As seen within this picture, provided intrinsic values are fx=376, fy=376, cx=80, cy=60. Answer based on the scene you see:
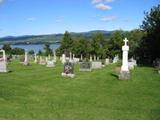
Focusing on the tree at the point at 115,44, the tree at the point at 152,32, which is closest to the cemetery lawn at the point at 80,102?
the tree at the point at 152,32

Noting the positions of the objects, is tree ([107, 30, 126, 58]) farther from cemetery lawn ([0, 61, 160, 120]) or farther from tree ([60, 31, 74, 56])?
cemetery lawn ([0, 61, 160, 120])

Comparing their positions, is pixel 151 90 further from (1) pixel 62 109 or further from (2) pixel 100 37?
(2) pixel 100 37

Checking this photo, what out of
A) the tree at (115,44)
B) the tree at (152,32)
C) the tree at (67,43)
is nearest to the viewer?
the tree at (152,32)

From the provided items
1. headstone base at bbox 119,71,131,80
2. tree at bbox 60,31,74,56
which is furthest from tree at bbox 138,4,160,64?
tree at bbox 60,31,74,56

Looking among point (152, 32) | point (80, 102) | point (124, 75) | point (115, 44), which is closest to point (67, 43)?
point (115, 44)

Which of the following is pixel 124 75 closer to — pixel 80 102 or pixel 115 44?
pixel 80 102

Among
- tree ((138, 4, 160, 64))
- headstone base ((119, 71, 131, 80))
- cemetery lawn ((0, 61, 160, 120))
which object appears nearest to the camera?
cemetery lawn ((0, 61, 160, 120))

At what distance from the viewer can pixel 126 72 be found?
1017 inches

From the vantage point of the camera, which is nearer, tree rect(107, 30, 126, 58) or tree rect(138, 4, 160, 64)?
tree rect(138, 4, 160, 64)

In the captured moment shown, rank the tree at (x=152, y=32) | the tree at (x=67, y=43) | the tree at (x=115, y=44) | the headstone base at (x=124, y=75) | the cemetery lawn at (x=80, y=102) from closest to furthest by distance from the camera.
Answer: the cemetery lawn at (x=80, y=102), the headstone base at (x=124, y=75), the tree at (x=152, y=32), the tree at (x=115, y=44), the tree at (x=67, y=43)

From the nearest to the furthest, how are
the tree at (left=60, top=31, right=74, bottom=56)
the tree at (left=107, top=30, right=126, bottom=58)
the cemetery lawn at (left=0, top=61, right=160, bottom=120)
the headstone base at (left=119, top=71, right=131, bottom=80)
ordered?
1. the cemetery lawn at (left=0, top=61, right=160, bottom=120)
2. the headstone base at (left=119, top=71, right=131, bottom=80)
3. the tree at (left=107, top=30, right=126, bottom=58)
4. the tree at (left=60, top=31, right=74, bottom=56)

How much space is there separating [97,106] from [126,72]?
1144 cm

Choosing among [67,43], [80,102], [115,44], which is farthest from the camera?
[67,43]

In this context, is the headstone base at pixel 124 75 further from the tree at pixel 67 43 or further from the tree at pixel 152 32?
the tree at pixel 67 43
